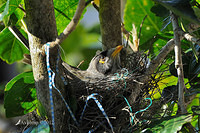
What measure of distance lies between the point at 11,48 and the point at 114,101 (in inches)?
35.9

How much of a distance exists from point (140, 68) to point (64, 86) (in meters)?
0.57

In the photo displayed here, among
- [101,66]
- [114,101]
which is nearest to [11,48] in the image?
[101,66]

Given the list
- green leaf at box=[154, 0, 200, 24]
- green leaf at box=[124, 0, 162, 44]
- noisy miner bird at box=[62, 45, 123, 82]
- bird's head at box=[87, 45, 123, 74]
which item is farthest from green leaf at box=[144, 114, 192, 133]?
green leaf at box=[124, 0, 162, 44]

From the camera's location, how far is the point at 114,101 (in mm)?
1490

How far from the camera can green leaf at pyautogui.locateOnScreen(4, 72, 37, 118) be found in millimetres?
1672

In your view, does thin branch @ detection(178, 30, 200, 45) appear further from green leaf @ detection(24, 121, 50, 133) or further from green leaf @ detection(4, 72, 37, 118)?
green leaf @ detection(4, 72, 37, 118)

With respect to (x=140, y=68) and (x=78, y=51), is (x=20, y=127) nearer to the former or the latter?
(x=140, y=68)

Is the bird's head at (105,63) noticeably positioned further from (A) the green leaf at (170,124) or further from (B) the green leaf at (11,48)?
(A) the green leaf at (170,124)

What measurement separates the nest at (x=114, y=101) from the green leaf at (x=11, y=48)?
2.17ft

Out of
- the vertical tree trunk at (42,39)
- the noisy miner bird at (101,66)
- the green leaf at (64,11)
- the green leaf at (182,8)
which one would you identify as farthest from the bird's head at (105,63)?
the green leaf at (182,8)

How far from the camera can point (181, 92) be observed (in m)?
1.20

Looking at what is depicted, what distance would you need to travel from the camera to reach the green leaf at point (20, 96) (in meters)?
1.67

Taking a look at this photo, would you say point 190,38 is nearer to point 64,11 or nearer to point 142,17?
point 64,11

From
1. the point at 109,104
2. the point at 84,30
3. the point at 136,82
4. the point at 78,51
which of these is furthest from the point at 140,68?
the point at 84,30
